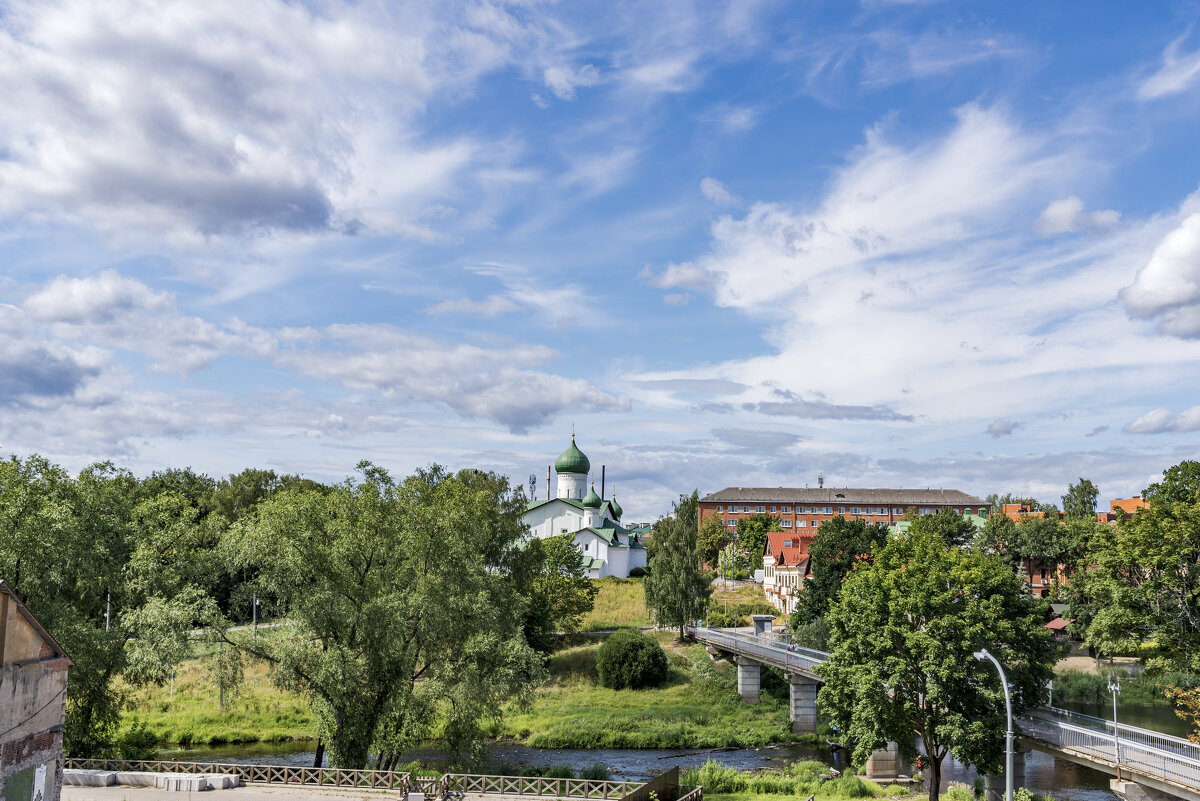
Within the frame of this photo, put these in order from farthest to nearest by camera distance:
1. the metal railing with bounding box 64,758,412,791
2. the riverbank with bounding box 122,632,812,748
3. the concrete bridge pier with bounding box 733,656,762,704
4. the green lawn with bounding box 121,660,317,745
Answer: the concrete bridge pier with bounding box 733,656,762,704
the riverbank with bounding box 122,632,812,748
the green lawn with bounding box 121,660,317,745
the metal railing with bounding box 64,758,412,791

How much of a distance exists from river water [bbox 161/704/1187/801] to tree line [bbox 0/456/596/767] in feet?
33.6

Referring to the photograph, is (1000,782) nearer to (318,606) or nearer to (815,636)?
(815,636)

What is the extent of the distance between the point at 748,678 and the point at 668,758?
1729cm

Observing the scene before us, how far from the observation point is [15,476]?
3791 centimetres

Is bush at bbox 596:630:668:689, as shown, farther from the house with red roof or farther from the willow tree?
Result: the willow tree

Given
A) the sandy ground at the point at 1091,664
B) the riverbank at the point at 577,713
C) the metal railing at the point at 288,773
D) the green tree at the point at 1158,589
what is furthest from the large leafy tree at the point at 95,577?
the sandy ground at the point at 1091,664

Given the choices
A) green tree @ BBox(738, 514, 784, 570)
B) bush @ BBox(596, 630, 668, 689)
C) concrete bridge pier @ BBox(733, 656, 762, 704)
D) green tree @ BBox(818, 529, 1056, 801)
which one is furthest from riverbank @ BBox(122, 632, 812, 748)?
green tree @ BBox(738, 514, 784, 570)

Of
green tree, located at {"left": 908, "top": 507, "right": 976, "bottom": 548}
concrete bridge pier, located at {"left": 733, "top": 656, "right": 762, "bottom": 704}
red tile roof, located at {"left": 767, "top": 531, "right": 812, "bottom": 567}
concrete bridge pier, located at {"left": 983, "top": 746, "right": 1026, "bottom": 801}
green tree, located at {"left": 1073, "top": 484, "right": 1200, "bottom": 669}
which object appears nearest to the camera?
green tree, located at {"left": 1073, "top": 484, "right": 1200, "bottom": 669}

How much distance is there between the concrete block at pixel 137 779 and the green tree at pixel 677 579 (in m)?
48.5

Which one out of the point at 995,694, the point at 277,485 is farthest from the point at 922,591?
the point at 277,485

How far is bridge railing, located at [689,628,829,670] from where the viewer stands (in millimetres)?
58656

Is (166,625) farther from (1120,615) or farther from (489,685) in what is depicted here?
(1120,615)

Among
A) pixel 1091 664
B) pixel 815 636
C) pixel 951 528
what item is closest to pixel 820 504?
pixel 951 528

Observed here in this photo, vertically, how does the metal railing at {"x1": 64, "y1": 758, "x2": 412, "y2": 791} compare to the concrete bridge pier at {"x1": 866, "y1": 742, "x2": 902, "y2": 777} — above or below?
above
